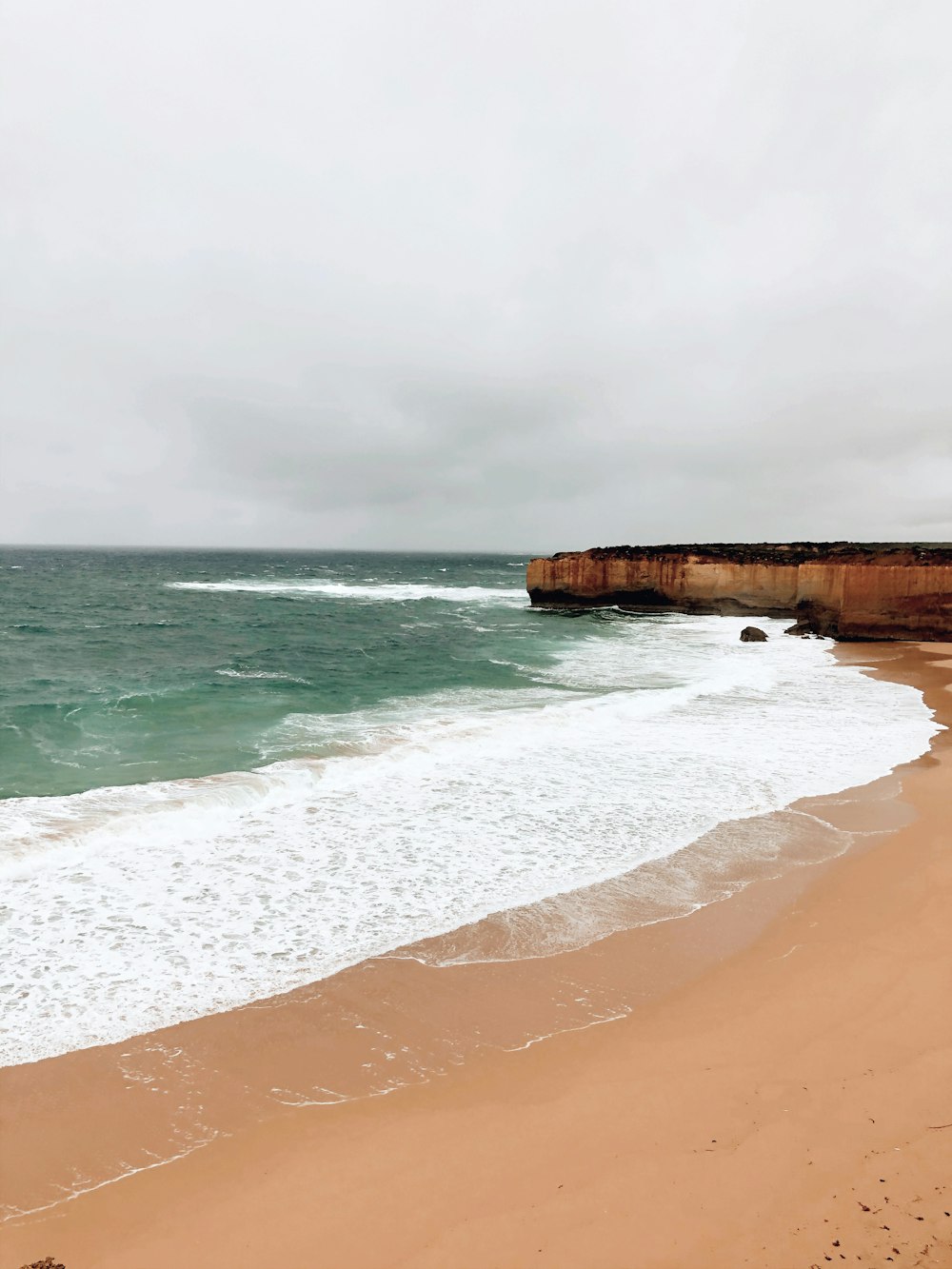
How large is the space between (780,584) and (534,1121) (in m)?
37.3

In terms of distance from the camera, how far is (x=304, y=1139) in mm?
4238

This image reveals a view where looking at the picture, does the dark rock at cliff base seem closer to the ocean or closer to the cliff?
the cliff

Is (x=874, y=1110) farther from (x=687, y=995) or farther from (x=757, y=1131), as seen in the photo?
(x=687, y=995)

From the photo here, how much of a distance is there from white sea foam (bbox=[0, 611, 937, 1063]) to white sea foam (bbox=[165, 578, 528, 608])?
34751 millimetres

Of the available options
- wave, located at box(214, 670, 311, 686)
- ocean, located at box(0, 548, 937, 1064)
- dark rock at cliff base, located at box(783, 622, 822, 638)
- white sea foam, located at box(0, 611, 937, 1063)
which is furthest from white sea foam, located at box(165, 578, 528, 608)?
white sea foam, located at box(0, 611, 937, 1063)

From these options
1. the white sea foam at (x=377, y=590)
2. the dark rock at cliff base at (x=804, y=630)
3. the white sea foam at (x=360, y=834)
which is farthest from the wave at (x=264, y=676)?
the white sea foam at (x=377, y=590)

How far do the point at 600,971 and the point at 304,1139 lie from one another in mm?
2859

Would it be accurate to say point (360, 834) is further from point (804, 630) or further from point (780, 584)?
point (780, 584)

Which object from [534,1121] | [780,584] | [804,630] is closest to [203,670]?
[534,1121]

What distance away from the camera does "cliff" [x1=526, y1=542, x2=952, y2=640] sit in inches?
1139

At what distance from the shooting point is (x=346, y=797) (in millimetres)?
10484

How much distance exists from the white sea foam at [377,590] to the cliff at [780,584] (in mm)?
6830

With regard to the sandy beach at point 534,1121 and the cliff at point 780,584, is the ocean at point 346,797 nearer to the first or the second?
the sandy beach at point 534,1121

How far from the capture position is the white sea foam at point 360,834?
19.8 ft
